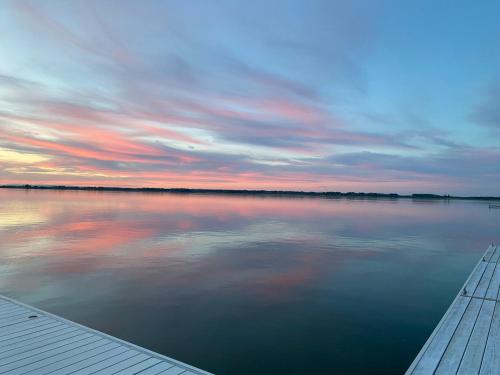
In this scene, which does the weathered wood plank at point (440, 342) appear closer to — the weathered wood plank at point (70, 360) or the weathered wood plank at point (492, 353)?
the weathered wood plank at point (492, 353)

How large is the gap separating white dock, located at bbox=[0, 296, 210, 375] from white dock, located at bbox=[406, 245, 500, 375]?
6301 millimetres

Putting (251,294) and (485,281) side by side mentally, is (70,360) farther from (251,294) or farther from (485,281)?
(485,281)

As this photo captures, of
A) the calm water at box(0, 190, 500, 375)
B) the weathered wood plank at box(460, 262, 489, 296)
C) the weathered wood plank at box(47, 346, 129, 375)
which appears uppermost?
the weathered wood plank at box(47, 346, 129, 375)

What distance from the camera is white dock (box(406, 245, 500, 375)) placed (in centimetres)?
837

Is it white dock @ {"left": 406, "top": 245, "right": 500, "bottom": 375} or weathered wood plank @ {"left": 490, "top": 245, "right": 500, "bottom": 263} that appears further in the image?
weathered wood plank @ {"left": 490, "top": 245, "right": 500, "bottom": 263}

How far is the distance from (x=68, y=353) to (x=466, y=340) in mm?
11707

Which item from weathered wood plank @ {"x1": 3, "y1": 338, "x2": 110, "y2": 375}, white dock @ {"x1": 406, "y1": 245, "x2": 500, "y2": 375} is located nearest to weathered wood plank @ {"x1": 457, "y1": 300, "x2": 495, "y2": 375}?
white dock @ {"x1": 406, "y1": 245, "x2": 500, "y2": 375}

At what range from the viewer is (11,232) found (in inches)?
1539

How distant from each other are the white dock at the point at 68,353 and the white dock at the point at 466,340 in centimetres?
630

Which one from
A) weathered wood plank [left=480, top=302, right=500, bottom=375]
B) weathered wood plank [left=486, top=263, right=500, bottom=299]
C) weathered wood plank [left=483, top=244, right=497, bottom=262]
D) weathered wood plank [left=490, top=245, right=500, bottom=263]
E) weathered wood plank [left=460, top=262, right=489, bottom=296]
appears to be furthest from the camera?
weathered wood plank [left=483, top=244, right=497, bottom=262]

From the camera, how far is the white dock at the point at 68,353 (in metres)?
7.76

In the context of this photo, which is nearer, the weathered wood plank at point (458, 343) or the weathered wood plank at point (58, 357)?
the weathered wood plank at point (58, 357)

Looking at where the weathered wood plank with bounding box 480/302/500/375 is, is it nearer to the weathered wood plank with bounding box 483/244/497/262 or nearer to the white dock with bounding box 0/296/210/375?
the white dock with bounding box 0/296/210/375

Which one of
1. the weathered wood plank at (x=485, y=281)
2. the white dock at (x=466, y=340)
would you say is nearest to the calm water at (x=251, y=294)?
the white dock at (x=466, y=340)
